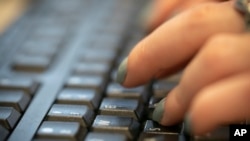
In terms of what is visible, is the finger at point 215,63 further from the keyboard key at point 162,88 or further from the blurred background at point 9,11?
the blurred background at point 9,11

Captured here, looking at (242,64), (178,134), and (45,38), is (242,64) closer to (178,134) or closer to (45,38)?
(178,134)

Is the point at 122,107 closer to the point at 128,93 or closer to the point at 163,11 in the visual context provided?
the point at 128,93

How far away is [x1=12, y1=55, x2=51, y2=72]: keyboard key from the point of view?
2.15ft

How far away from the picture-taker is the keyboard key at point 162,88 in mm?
575

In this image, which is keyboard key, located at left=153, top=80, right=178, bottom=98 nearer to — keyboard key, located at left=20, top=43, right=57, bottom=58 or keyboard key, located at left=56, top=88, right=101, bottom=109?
keyboard key, located at left=56, top=88, right=101, bottom=109

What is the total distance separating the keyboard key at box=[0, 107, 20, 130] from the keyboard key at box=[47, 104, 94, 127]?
4 cm

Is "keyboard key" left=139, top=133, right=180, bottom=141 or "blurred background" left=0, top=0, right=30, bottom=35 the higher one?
"blurred background" left=0, top=0, right=30, bottom=35

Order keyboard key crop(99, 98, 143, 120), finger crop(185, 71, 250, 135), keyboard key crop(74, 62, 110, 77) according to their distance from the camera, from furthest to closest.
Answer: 1. keyboard key crop(74, 62, 110, 77)
2. keyboard key crop(99, 98, 143, 120)
3. finger crop(185, 71, 250, 135)

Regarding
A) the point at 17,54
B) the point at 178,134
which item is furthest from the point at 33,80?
the point at 178,134

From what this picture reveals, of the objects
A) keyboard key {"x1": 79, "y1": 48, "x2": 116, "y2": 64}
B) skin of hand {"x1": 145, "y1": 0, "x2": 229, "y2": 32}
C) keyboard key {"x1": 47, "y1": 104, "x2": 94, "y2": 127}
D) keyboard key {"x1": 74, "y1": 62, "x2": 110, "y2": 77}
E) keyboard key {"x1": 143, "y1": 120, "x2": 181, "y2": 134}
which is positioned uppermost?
skin of hand {"x1": 145, "y1": 0, "x2": 229, "y2": 32}

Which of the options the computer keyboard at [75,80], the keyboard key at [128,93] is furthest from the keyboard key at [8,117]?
the keyboard key at [128,93]

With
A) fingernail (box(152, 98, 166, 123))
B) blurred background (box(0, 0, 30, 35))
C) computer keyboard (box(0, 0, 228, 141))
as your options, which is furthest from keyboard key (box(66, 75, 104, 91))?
blurred background (box(0, 0, 30, 35))

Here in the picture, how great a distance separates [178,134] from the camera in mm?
492

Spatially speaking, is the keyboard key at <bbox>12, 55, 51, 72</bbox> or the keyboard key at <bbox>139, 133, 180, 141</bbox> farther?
the keyboard key at <bbox>12, 55, 51, 72</bbox>
